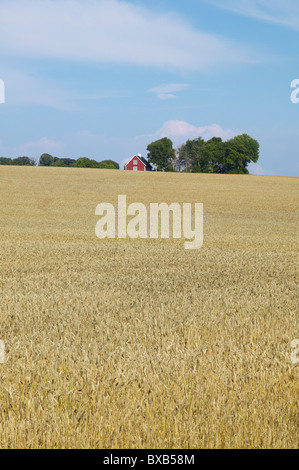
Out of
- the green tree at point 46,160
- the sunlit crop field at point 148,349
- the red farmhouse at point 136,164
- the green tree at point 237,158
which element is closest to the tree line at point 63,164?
the green tree at point 46,160

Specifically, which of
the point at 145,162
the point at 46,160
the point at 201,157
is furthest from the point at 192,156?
the point at 46,160

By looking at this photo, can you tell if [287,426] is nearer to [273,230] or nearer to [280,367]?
[280,367]

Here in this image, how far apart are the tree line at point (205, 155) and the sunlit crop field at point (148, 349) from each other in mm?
97775

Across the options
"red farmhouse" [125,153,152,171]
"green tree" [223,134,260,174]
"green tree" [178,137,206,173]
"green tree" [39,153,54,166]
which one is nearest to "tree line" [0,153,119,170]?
"green tree" [39,153,54,166]

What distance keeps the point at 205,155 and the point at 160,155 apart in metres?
13.9

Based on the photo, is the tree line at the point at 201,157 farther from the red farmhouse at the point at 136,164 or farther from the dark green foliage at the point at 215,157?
the red farmhouse at the point at 136,164

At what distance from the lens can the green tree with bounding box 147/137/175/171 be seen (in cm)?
11994

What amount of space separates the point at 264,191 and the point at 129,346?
4461cm

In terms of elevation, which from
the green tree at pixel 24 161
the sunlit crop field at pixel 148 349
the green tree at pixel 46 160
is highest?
the green tree at pixel 46 160

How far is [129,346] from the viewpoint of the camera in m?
5.09

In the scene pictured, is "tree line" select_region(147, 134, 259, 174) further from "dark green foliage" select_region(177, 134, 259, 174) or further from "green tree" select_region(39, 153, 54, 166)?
"green tree" select_region(39, 153, 54, 166)

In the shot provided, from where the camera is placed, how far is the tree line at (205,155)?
362 ft

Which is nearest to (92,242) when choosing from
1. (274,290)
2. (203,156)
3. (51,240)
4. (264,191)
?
(51,240)

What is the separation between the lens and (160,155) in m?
121
